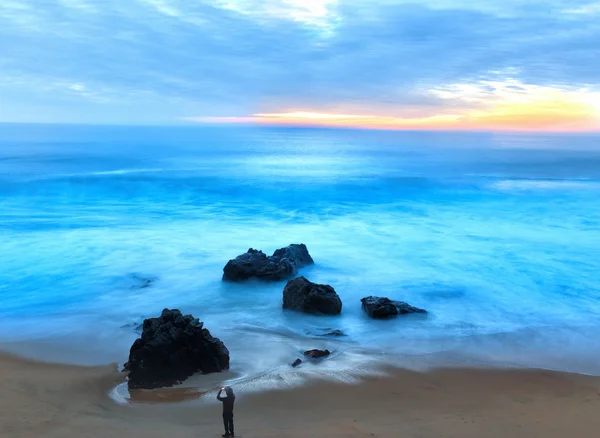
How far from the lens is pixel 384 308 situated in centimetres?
1242

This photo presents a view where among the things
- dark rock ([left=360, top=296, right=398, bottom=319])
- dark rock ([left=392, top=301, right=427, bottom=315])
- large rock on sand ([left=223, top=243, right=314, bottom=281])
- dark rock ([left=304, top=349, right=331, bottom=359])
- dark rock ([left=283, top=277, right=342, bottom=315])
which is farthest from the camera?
large rock on sand ([left=223, top=243, right=314, bottom=281])

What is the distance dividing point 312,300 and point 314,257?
22.5 ft

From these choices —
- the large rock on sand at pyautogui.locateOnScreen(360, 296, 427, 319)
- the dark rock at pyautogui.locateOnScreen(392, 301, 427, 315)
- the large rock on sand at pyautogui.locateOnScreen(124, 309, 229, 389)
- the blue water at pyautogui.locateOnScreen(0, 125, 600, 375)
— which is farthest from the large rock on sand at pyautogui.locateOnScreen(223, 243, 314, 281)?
the large rock on sand at pyautogui.locateOnScreen(124, 309, 229, 389)

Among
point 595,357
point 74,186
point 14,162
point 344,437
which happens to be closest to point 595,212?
point 595,357

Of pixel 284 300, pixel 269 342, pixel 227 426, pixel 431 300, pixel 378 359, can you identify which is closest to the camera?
pixel 227 426

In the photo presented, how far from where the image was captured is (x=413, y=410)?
8164 millimetres

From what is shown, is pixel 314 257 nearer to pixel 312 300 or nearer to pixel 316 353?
pixel 312 300

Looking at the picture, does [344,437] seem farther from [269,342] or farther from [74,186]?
[74,186]

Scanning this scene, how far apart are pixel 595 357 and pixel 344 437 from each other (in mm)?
6406

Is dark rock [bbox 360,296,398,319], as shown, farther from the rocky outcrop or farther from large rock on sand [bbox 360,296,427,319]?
the rocky outcrop

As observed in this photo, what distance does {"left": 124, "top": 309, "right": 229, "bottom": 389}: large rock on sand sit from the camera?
8.72m

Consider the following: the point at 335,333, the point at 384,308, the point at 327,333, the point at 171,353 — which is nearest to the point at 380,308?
the point at 384,308

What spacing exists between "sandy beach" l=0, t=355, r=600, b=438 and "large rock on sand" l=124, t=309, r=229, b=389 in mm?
578

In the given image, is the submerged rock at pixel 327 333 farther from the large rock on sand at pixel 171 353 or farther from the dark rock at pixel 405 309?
the large rock on sand at pixel 171 353
